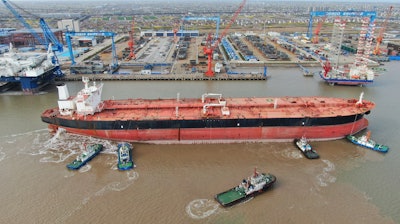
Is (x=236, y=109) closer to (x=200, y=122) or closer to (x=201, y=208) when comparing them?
(x=200, y=122)

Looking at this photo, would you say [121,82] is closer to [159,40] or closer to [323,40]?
[159,40]

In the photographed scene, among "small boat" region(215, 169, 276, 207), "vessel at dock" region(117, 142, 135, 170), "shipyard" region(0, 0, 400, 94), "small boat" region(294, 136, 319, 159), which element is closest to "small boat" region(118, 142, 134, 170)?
"vessel at dock" region(117, 142, 135, 170)

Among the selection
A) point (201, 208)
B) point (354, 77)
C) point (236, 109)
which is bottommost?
point (201, 208)

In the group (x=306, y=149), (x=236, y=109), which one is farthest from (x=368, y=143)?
(x=236, y=109)

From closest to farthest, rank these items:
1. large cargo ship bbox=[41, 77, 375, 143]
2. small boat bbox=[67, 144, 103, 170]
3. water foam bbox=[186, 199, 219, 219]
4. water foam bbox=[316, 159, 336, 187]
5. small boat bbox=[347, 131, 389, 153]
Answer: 1. water foam bbox=[186, 199, 219, 219]
2. water foam bbox=[316, 159, 336, 187]
3. small boat bbox=[67, 144, 103, 170]
4. small boat bbox=[347, 131, 389, 153]
5. large cargo ship bbox=[41, 77, 375, 143]

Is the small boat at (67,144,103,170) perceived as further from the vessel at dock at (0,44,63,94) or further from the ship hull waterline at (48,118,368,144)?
the vessel at dock at (0,44,63,94)
